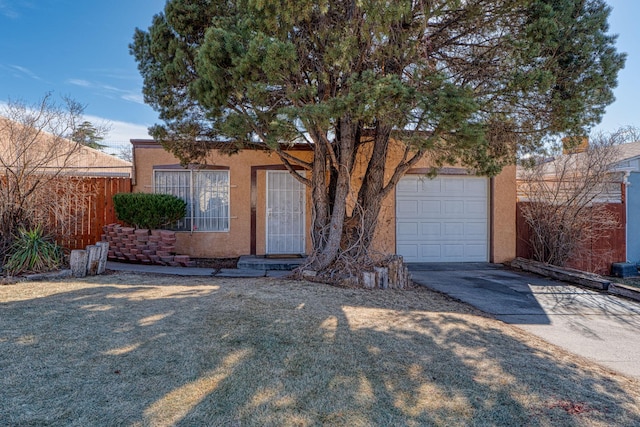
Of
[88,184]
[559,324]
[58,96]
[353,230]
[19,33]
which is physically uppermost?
[19,33]

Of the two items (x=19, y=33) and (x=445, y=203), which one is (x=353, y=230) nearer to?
(x=445, y=203)

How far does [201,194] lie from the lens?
9.41m

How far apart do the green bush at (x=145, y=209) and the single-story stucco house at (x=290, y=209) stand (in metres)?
0.92

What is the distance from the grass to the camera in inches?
97.2

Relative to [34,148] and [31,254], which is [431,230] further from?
[34,148]

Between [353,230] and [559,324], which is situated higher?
[353,230]

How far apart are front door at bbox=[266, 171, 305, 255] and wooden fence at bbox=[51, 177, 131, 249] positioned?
3.45 metres

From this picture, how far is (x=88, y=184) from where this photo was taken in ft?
28.8

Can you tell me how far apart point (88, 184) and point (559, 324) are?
9.60 metres

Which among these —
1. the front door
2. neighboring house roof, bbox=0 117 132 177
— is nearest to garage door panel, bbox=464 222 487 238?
the front door

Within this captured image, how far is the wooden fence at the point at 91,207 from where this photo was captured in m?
8.32

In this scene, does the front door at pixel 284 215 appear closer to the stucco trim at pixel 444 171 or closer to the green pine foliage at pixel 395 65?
the stucco trim at pixel 444 171

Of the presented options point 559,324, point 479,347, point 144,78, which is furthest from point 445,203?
point 144,78

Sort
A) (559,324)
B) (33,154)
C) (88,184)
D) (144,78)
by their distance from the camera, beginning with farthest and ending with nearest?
(88,184) → (144,78) → (33,154) → (559,324)
